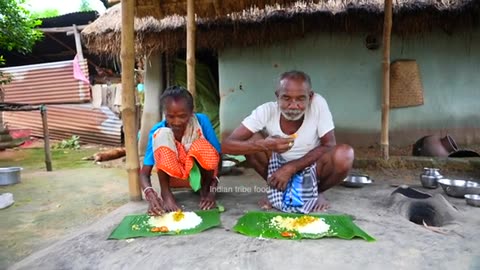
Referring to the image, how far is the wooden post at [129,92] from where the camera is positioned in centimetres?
295

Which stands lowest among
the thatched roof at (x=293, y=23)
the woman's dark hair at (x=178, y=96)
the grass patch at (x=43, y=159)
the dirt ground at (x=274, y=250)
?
the grass patch at (x=43, y=159)

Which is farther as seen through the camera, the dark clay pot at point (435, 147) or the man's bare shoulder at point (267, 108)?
the dark clay pot at point (435, 147)

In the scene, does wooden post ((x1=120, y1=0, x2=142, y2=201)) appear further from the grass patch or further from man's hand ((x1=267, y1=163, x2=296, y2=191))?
the grass patch

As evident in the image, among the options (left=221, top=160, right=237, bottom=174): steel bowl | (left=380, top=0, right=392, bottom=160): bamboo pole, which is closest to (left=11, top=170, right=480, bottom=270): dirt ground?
(left=380, top=0, right=392, bottom=160): bamboo pole

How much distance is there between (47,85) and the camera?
32.7ft

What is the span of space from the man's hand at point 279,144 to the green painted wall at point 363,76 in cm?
332

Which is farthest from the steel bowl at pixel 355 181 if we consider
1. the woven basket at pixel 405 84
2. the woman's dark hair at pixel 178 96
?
the woven basket at pixel 405 84

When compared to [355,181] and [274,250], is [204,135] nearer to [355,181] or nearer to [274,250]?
[274,250]

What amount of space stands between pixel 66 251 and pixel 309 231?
144cm

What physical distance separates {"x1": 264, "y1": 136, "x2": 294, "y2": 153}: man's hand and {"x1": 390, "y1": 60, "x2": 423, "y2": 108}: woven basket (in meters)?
3.81

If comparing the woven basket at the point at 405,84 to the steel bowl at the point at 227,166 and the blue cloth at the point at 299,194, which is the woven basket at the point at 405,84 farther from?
the blue cloth at the point at 299,194

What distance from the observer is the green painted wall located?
18.0ft

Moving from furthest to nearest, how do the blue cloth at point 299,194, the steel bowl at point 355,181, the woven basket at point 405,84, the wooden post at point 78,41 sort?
1. the wooden post at point 78,41
2. the woven basket at point 405,84
3. the steel bowl at point 355,181
4. the blue cloth at point 299,194

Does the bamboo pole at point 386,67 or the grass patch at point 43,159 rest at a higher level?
the bamboo pole at point 386,67
